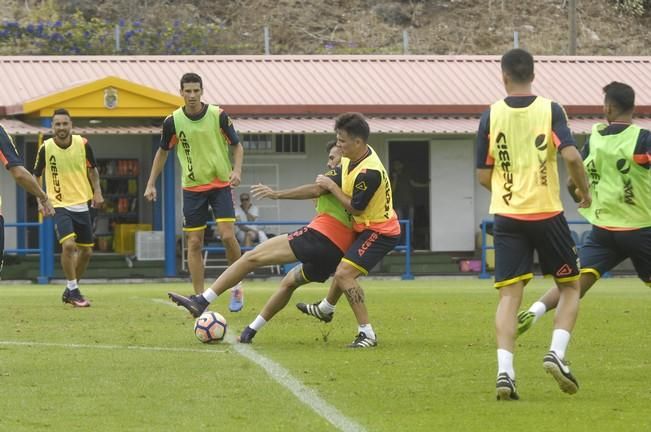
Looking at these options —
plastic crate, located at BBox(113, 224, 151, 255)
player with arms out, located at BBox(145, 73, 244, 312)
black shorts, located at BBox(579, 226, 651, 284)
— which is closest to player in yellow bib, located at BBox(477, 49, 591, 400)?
black shorts, located at BBox(579, 226, 651, 284)

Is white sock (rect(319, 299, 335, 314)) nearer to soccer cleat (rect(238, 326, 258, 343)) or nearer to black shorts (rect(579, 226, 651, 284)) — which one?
soccer cleat (rect(238, 326, 258, 343))

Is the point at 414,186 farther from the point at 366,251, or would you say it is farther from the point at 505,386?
the point at 505,386

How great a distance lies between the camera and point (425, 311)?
17203mm

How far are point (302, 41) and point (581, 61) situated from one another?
50.7 feet

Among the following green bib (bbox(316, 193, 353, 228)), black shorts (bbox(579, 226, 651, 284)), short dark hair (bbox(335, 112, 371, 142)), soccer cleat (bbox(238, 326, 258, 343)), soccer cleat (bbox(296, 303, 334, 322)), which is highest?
short dark hair (bbox(335, 112, 371, 142))

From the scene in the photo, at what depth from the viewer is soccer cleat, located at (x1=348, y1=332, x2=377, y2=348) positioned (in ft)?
40.6

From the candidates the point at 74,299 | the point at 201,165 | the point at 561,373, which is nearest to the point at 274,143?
the point at 74,299

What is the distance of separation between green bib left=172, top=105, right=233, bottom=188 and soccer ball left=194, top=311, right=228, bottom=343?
9.69ft

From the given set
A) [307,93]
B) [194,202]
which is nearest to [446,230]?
[307,93]

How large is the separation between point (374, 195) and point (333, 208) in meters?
0.42

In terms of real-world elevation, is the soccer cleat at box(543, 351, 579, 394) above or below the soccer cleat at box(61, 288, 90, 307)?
above

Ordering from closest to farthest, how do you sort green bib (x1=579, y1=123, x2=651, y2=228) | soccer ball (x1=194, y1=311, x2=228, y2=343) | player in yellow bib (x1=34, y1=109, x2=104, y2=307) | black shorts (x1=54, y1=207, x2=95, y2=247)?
green bib (x1=579, y1=123, x2=651, y2=228), soccer ball (x1=194, y1=311, x2=228, y2=343), player in yellow bib (x1=34, y1=109, x2=104, y2=307), black shorts (x1=54, y1=207, x2=95, y2=247)

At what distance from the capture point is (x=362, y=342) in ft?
40.7

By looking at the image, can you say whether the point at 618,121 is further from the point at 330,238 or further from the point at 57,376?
the point at 57,376
